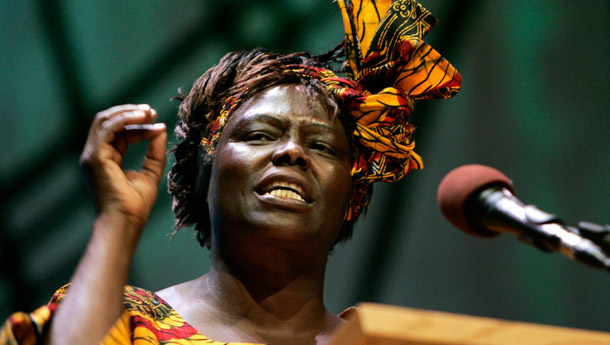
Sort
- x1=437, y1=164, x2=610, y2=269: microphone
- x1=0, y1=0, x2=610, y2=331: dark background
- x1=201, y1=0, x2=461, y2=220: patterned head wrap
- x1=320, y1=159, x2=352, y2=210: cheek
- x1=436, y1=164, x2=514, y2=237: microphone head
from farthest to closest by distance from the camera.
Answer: x1=0, y1=0, x2=610, y2=331: dark background → x1=201, y1=0, x2=461, y2=220: patterned head wrap → x1=320, y1=159, x2=352, y2=210: cheek → x1=436, y1=164, x2=514, y2=237: microphone head → x1=437, y1=164, x2=610, y2=269: microphone

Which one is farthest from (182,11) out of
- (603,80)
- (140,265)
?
(603,80)

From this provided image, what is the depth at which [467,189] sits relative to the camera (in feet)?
4.12

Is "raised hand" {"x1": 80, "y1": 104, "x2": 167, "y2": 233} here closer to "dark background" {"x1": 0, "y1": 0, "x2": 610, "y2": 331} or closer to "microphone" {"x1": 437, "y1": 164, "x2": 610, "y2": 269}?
"microphone" {"x1": 437, "y1": 164, "x2": 610, "y2": 269}

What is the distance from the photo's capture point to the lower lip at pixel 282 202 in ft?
6.51

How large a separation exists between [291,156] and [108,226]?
649 millimetres

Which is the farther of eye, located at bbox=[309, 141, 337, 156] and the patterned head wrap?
the patterned head wrap

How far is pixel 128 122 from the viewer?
1605mm

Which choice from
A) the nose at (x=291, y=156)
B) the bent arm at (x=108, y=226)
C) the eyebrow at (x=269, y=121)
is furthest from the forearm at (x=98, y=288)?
the eyebrow at (x=269, y=121)

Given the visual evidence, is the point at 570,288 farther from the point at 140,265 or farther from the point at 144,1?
the point at 144,1

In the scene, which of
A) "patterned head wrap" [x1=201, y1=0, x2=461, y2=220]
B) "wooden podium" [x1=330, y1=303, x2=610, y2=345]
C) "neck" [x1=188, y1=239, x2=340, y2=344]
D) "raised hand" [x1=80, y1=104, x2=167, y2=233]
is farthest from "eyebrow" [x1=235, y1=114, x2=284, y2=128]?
"wooden podium" [x1=330, y1=303, x2=610, y2=345]

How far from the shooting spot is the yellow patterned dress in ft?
4.82

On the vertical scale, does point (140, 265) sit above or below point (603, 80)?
below

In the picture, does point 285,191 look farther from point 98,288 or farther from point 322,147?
point 98,288

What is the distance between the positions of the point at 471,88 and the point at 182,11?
1.25 m
